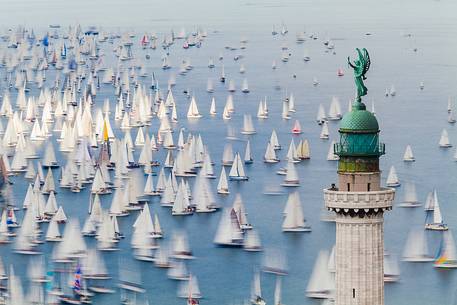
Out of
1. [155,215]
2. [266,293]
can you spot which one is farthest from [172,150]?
[266,293]

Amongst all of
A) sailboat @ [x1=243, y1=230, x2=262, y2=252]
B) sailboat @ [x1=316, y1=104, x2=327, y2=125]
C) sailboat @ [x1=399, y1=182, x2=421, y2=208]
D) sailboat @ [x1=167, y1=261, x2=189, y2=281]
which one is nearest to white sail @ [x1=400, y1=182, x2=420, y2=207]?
sailboat @ [x1=399, y1=182, x2=421, y2=208]

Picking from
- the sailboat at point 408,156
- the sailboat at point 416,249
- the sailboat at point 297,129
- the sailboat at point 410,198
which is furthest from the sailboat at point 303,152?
the sailboat at point 416,249

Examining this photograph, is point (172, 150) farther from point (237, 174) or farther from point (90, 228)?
point (90, 228)

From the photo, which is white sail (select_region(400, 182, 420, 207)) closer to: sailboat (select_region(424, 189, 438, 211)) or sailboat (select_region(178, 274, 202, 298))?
sailboat (select_region(424, 189, 438, 211))

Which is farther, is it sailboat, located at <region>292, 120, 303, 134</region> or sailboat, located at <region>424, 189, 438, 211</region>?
sailboat, located at <region>292, 120, 303, 134</region>

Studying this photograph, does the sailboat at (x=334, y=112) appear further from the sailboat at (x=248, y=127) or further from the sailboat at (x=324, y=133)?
the sailboat at (x=324, y=133)

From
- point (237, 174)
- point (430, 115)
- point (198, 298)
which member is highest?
point (430, 115)
